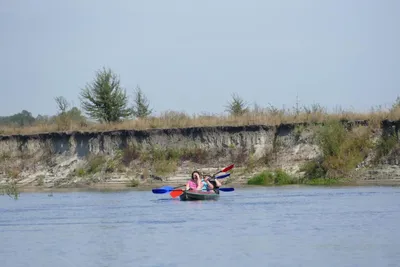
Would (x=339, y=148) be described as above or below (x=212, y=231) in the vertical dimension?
above

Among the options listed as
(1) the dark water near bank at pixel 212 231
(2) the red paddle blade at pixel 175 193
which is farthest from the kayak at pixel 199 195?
(2) the red paddle blade at pixel 175 193

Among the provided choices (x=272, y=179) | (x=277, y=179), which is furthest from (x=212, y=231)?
(x=272, y=179)

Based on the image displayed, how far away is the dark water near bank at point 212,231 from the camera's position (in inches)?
847

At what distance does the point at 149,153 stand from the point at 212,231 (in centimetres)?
2791

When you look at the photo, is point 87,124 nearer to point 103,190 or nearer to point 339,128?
point 103,190

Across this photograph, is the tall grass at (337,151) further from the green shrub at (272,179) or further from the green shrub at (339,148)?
the green shrub at (272,179)

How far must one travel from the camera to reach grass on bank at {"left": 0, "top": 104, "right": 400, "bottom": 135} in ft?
166

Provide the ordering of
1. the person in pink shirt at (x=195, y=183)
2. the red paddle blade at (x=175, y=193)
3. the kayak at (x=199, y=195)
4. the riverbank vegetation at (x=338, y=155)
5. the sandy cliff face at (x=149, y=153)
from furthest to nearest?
the sandy cliff face at (x=149, y=153), the riverbank vegetation at (x=338, y=155), the red paddle blade at (x=175, y=193), the person in pink shirt at (x=195, y=183), the kayak at (x=199, y=195)

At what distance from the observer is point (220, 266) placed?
2025cm

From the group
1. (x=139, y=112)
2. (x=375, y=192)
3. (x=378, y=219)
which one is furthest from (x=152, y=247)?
(x=139, y=112)

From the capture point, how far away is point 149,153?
54188 millimetres

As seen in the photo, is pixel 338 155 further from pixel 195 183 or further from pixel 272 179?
pixel 195 183

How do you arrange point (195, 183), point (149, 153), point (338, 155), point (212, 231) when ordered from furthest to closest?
1. point (149, 153)
2. point (338, 155)
3. point (195, 183)
4. point (212, 231)

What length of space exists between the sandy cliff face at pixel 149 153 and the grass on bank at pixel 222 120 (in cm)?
53
